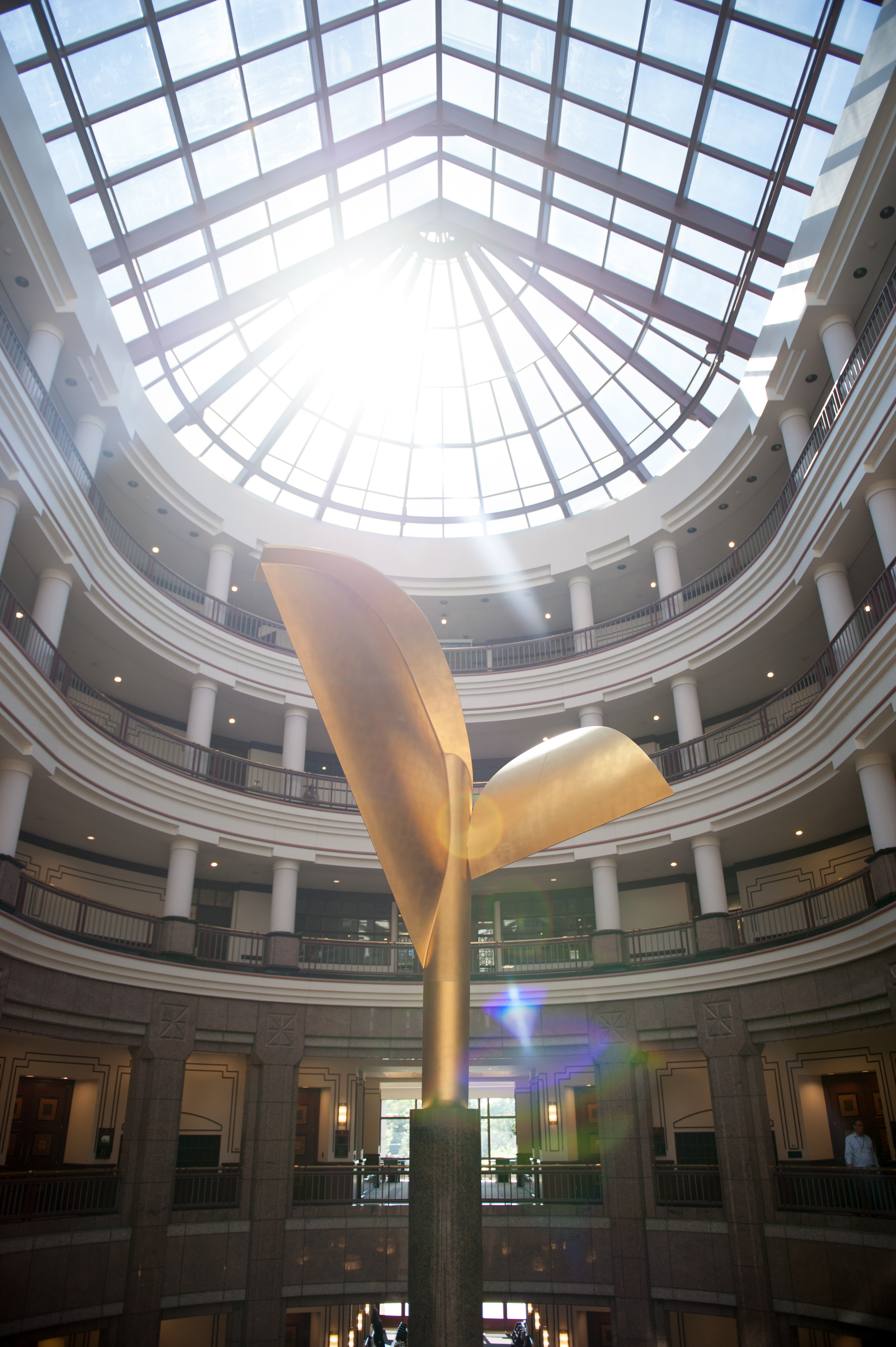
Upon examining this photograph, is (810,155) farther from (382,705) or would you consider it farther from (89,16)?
(382,705)

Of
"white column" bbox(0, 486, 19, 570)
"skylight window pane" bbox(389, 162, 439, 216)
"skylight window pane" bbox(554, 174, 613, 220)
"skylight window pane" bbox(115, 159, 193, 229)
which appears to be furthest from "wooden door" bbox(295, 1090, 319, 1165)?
"skylight window pane" bbox(389, 162, 439, 216)

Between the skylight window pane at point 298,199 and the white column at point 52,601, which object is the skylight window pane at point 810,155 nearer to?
the skylight window pane at point 298,199

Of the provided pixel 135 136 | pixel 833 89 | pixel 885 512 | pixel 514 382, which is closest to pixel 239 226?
pixel 135 136

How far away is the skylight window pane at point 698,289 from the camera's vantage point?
20266 mm

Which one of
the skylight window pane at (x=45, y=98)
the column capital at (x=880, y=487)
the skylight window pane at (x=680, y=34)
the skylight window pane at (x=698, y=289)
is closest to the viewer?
the column capital at (x=880, y=487)

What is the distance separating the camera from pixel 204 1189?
19.2m

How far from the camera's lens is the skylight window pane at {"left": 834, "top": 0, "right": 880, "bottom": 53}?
1396 centimetres

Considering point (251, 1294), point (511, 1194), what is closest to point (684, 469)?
point (511, 1194)

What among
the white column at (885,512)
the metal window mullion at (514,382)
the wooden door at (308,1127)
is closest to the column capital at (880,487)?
the white column at (885,512)

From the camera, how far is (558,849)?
22422mm

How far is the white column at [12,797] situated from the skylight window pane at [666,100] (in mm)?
17612

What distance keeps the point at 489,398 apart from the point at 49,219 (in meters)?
15.1

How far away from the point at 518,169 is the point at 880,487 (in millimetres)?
13775

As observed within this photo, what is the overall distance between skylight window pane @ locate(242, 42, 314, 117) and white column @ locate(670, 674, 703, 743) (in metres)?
16.0
